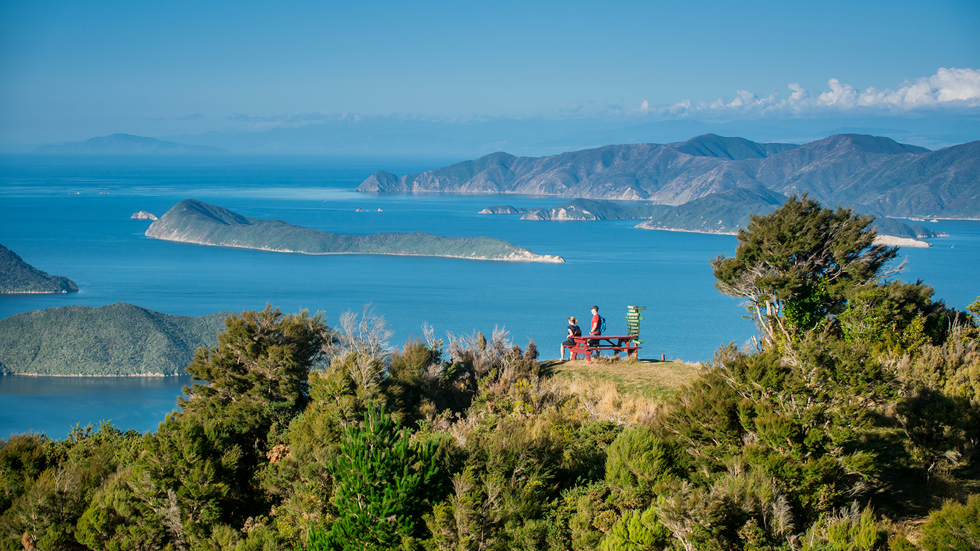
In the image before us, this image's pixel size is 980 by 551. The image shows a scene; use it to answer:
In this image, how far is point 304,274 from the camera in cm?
12488

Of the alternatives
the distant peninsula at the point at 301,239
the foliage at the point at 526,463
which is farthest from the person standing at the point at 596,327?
the distant peninsula at the point at 301,239

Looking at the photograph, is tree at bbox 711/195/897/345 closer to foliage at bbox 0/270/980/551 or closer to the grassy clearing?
foliage at bbox 0/270/980/551

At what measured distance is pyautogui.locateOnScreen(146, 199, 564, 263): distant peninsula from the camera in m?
146

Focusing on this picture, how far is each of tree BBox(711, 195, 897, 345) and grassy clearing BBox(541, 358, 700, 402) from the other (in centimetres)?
403

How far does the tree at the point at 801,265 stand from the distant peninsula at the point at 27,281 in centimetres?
11108

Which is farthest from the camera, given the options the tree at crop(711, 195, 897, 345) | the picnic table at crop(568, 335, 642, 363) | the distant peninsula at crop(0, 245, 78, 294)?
the distant peninsula at crop(0, 245, 78, 294)

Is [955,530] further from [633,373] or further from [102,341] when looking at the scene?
Answer: [102,341]

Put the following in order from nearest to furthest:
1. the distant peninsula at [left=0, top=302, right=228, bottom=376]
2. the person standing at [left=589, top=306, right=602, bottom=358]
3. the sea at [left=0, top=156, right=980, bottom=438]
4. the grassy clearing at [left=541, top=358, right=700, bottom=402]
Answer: the grassy clearing at [left=541, top=358, right=700, bottom=402], the person standing at [left=589, top=306, right=602, bottom=358], the sea at [left=0, top=156, right=980, bottom=438], the distant peninsula at [left=0, top=302, right=228, bottom=376]

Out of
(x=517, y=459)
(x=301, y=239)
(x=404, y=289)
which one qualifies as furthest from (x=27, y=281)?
(x=517, y=459)

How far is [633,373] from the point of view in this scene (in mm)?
17109

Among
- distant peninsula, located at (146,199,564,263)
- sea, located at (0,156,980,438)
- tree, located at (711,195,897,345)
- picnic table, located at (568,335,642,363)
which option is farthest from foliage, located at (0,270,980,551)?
distant peninsula, located at (146,199,564,263)

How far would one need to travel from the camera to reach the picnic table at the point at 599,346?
60.6 ft

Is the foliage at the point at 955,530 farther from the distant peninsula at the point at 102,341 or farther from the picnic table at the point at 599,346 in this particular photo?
the distant peninsula at the point at 102,341

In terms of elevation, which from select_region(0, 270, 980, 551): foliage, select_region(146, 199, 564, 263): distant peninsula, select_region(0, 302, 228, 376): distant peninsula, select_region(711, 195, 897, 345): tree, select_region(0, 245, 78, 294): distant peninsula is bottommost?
select_region(0, 302, 228, 376): distant peninsula
